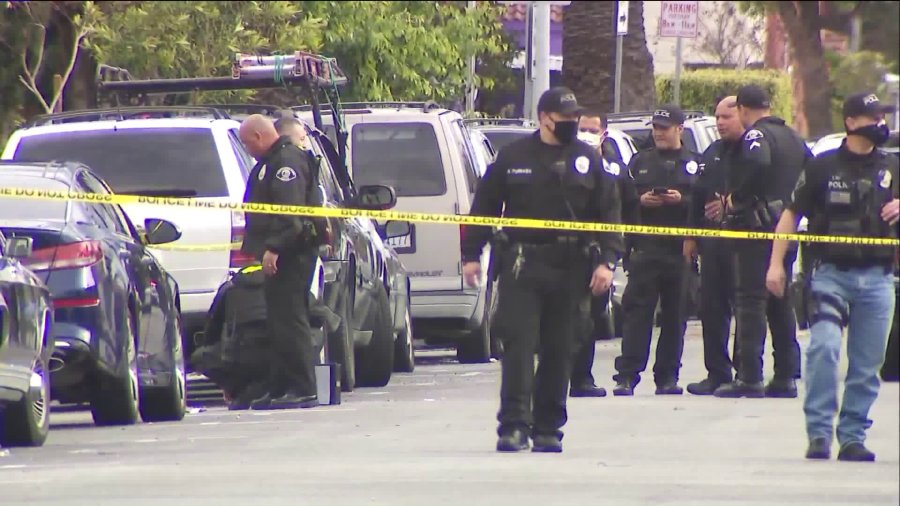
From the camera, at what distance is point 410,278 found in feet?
56.4

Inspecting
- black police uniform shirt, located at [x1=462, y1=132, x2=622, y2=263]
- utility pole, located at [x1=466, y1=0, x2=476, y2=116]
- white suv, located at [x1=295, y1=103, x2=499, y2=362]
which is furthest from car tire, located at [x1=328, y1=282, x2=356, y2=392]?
utility pole, located at [x1=466, y1=0, x2=476, y2=116]

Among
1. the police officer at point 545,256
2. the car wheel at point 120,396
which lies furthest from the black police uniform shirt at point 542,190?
the car wheel at point 120,396

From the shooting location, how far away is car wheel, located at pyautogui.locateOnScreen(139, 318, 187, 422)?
12711 millimetres

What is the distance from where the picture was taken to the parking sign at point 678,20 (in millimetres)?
24094

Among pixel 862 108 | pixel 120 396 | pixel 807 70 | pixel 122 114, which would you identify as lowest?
pixel 807 70

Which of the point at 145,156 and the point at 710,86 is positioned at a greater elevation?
the point at 145,156

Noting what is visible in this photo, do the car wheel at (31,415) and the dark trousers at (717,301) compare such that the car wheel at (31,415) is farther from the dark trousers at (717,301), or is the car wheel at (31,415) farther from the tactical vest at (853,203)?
the dark trousers at (717,301)

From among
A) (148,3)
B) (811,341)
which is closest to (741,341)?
(811,341)

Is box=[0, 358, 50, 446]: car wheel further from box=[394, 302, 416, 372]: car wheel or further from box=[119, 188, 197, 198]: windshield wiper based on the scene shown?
box=[394, 302, 416, 372]: car wheel

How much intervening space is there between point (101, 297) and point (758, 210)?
390 centimetres

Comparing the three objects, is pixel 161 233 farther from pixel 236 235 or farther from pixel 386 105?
pixel 386 105

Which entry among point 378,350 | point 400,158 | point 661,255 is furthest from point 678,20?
point 661,255

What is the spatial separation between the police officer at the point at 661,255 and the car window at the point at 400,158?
3213mm

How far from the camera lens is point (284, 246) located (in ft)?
41.1
